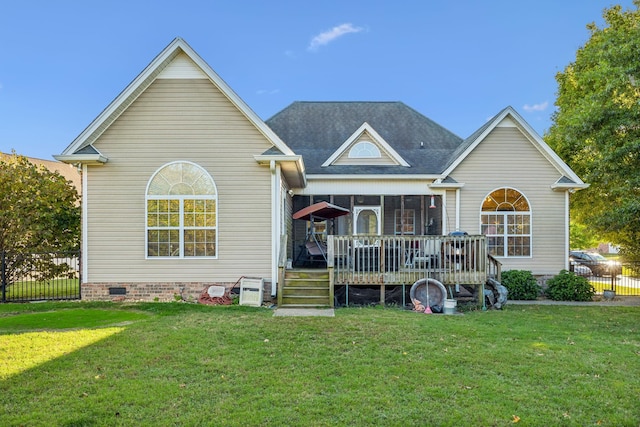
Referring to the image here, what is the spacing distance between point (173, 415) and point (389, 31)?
2026cm

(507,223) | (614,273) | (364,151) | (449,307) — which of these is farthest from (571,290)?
(364,151)

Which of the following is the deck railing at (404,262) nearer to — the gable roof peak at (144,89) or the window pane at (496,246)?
the gable roof peak at (144,89)

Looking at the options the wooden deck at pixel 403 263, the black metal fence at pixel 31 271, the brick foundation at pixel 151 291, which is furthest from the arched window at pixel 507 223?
the black metal fence at pixel 31 271

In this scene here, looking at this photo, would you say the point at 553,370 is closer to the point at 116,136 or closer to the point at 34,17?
the point at 116,136

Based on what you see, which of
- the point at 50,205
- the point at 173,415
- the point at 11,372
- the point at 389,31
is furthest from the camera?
the point at 389,31

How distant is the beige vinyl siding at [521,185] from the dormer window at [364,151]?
119 inches

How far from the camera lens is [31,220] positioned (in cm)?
1277

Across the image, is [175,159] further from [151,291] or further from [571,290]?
[571,290]

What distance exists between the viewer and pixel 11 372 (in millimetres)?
4996

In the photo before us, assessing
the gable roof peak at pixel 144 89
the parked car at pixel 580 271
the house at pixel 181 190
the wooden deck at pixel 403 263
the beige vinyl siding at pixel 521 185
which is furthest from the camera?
the parked car at pixel 580 271

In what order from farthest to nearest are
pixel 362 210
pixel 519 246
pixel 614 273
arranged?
pixel 362 210 < pixel 614 273 < pixel 519 246

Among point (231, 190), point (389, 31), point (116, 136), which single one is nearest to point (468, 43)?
point (389, 31)

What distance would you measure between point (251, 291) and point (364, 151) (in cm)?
718

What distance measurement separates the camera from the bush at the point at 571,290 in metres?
12.5
